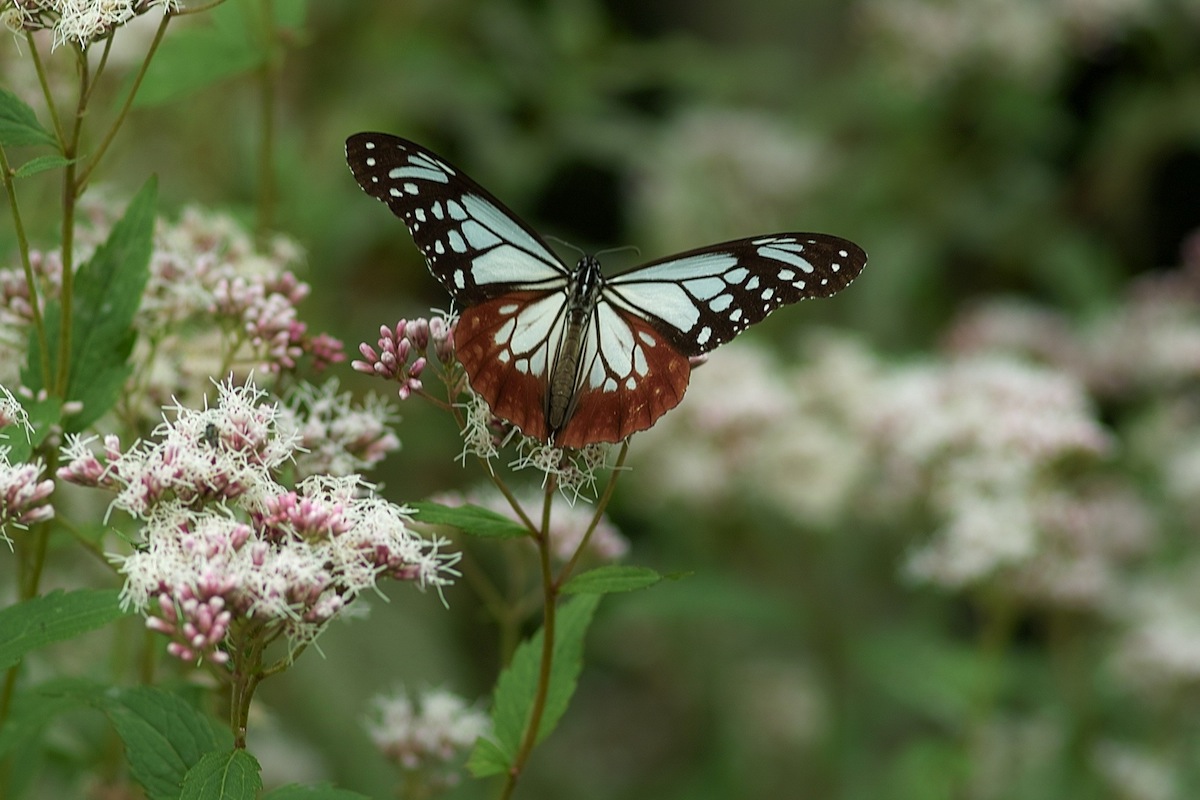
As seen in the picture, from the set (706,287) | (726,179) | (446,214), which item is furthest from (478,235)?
(726,179)

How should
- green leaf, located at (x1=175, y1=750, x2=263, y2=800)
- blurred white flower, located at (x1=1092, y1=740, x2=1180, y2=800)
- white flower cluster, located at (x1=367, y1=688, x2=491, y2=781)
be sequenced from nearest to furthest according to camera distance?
green leaf, located at (x1=175, y1=750, x2=263, y2=800)
white flower cluster, located at (x1=367, y1=688, x2=491, y2=781)
blurred white flower, located at (x1=1092, y1=740, x2=1180, y2=800)

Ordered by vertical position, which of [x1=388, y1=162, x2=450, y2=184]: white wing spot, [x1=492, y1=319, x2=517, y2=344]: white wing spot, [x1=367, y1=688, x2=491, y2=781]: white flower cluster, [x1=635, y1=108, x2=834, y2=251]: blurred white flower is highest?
[x1=635, y1=108, x2=834, y2=251]: blurred white flower

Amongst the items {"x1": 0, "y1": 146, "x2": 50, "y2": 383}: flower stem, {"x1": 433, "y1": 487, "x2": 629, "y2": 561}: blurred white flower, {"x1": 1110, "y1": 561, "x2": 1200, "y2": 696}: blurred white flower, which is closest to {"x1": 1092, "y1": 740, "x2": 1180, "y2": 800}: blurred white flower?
{"x1": 1110, "y1": 561, "x2": 1200, "y2": 696}: blurred white flower

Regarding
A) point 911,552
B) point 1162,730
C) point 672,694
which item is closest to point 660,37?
point 672,694

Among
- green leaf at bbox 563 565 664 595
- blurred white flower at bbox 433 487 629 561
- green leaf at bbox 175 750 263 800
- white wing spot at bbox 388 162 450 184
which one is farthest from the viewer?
blurred white flower at bbox 433 487 629 561

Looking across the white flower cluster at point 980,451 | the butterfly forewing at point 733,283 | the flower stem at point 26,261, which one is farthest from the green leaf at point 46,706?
the white flower cluster at point 980,451

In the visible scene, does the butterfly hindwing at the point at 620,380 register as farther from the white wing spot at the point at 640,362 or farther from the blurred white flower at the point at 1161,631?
the blurred white flower at the point at 1161,631

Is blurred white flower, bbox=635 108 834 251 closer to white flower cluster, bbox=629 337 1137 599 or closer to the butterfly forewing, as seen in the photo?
white flower cluster, bbox=629 337 1137 599
